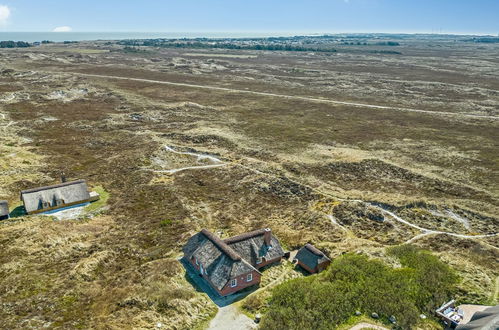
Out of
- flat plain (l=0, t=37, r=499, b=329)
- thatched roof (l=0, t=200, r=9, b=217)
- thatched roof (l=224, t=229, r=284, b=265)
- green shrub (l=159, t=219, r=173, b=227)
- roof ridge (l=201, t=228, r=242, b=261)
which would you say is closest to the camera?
roof ridge (l=201, t=228, r=242, b=261)

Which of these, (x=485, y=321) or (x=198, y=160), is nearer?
(x=485, y=321)

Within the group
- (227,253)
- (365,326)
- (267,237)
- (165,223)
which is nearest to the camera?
(365,326)

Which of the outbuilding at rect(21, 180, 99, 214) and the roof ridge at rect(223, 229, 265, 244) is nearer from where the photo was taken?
the roof ridge at rect(223, 229, 265, 244)

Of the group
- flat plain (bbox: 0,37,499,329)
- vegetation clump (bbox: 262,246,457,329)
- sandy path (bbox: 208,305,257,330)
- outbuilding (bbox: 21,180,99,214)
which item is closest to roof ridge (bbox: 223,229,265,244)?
flat plain (bbox: 0,37,499,329)

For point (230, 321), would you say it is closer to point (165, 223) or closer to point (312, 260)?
point (312, 260)

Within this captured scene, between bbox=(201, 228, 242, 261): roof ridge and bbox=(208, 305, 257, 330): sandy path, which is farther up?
bbox=(201, 228, 242, 261): roof ridge

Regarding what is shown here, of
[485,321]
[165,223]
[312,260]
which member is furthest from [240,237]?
[485,321]

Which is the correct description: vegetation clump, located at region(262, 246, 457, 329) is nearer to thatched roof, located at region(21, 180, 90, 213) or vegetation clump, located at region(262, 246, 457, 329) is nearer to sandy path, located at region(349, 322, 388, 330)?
sandy path, located at region(349, 322, 388, 330)
